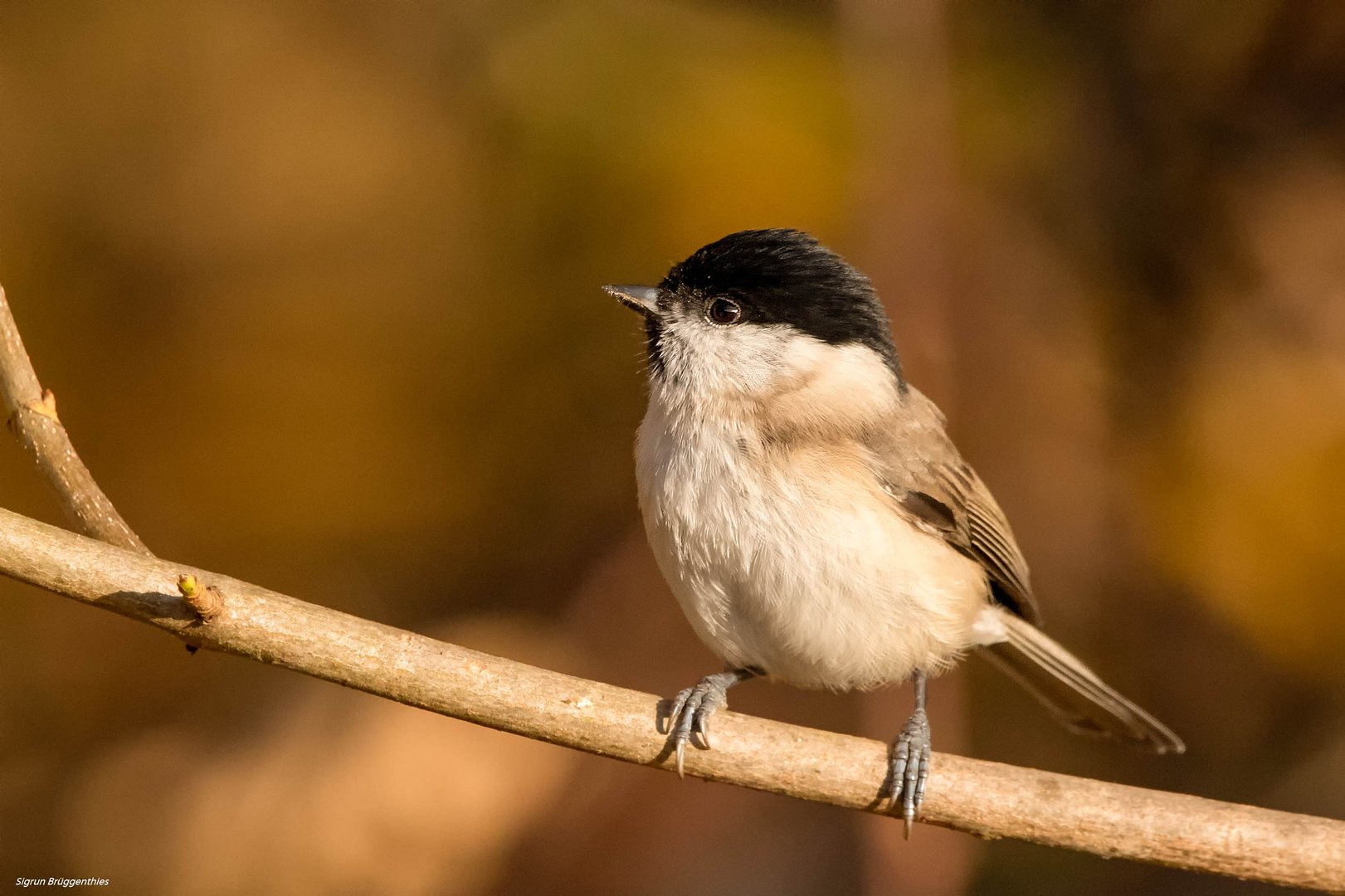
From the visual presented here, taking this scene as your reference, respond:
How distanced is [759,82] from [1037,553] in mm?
1630

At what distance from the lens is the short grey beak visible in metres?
2.81

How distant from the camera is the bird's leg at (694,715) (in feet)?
7.18

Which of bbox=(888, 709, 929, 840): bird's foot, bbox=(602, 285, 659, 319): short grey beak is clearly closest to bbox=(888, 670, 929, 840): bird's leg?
bbox=(888, 709, 929, 840): bird's foot

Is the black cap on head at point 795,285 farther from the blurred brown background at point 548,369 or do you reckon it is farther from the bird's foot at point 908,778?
the bird's foot at point 908,778

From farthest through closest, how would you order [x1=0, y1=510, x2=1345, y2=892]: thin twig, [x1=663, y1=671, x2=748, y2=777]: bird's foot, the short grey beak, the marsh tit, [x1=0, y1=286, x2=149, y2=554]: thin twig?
the short grey beak
the marsh tit
[x1=663, y1=671, x2=748, y2=777]: bird's foot
[x1=0, y1=286, x2=149, y2=554]: thin twig
[x1=0, y1=510, x2=1345, y2=892]: thin twig

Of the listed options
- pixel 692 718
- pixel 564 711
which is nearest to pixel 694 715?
pixel 692 718

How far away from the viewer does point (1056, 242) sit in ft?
11.8

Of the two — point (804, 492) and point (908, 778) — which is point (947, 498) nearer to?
point (804, 492)

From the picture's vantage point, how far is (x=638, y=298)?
9.22 feet

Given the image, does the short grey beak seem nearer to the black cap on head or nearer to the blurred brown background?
the black cap on head

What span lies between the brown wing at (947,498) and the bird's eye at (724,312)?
445mm

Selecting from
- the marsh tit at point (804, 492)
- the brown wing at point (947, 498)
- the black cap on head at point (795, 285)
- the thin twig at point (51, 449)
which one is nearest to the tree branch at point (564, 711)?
the thin twig at point (51, 449)

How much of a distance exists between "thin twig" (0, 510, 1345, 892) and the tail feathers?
882 millimetres

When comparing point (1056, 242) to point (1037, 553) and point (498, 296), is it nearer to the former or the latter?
point (1037, 553)
